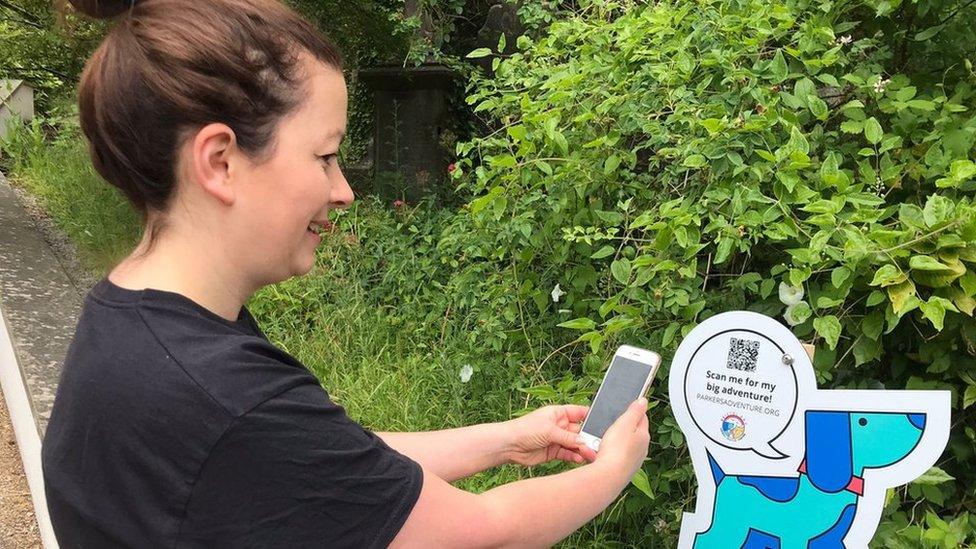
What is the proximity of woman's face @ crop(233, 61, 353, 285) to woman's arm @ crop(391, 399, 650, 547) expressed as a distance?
366mm

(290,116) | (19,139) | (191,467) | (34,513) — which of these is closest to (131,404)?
(191,467)

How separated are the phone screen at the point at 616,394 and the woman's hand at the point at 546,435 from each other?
65 mm

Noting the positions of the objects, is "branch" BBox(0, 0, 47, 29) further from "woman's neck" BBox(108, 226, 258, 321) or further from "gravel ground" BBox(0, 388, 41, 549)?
"woman's neck" BBox(108, 226, 258, 321)

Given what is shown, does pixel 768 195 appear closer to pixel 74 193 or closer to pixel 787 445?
pixel 787 445

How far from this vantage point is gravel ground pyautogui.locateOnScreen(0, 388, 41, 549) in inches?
99.6

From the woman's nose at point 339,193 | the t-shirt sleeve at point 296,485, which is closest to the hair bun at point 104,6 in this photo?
the woman's nose at point 339,193

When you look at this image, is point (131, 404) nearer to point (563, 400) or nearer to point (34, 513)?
point (563, 400)

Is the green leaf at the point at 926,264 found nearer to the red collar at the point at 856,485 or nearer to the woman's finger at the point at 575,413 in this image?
the red collar at the point at 856,485

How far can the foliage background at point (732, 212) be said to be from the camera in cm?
150

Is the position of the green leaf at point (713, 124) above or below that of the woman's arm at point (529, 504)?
above

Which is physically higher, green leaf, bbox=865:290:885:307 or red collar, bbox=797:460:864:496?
green leaf, bbox=865:290:885:307

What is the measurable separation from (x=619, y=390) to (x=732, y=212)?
20.8 inches

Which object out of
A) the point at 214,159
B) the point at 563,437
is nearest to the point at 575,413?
the point at 563,437

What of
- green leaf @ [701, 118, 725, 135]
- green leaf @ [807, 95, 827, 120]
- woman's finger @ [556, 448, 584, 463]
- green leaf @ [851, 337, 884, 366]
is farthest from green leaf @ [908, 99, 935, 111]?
woman's finger @ [556, 448, 584, 463]
